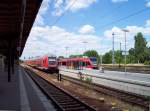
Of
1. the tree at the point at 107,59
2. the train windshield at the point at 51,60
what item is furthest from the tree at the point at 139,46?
the train windshield at the point at 51,60

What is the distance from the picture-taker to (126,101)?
18.5 m

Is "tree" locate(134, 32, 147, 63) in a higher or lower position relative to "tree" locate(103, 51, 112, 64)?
higher

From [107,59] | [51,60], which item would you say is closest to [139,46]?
[107,59]

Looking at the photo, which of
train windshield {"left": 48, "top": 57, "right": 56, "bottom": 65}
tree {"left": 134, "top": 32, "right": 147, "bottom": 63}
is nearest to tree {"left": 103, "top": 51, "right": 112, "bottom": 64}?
tree {"left": 134, "top": 32, "right": 147, "bottom": 63}

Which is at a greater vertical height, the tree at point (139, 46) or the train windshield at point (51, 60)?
the tree at point (139, 46)

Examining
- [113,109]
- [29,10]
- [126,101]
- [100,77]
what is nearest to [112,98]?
[126,101]

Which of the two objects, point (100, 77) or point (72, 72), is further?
point (72, 72)

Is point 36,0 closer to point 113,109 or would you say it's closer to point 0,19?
point 113,109

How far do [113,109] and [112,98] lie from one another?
18.6 ft

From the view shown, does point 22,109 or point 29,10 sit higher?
point 29,10

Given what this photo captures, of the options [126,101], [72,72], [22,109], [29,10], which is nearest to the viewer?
[22,109]

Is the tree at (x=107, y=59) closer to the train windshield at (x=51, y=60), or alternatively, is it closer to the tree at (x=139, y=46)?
the tree at (x=139, y=46)

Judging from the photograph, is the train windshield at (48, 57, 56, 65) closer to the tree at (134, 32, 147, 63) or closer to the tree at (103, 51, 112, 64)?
the tree at (134, 32, 147, 63)

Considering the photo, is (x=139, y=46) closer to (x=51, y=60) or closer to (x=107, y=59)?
(x=107, y=59)
